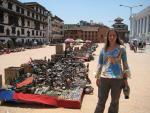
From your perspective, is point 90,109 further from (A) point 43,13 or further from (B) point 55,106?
(A) point 43,13

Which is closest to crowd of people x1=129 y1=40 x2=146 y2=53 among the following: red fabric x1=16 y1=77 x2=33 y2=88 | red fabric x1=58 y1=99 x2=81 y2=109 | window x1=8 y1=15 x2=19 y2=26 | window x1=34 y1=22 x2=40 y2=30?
window x1=8 y1=15 x2=19 y2=26

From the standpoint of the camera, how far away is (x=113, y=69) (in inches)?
214

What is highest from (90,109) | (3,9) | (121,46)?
(3,9)

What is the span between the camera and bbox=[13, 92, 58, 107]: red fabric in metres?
8.30

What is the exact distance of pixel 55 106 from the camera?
27.2 feet

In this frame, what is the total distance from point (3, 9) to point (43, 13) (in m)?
33.3


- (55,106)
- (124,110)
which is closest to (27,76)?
(55,106)

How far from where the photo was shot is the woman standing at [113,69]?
17.7 feet

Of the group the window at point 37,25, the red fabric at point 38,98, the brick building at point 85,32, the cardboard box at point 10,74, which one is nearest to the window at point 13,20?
the window at point 37,25

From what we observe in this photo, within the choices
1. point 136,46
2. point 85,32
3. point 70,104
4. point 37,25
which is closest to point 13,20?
point 37,25

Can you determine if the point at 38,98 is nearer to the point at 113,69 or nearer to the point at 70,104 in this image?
the point at 70,104

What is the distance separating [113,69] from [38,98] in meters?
3.80

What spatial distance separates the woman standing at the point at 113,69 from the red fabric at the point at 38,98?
120 inches

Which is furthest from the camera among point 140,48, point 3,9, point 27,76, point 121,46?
point 3,9
